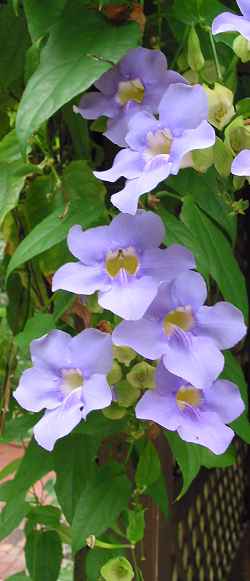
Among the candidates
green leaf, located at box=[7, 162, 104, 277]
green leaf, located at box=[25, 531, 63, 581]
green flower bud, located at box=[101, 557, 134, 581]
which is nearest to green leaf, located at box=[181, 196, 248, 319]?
green leaf, located at box=[7, 162, 104, 277]

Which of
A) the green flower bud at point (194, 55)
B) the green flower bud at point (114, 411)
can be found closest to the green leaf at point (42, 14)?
the green flower bud at point (194, 55)

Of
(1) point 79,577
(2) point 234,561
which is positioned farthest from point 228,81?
(2) point 234,561

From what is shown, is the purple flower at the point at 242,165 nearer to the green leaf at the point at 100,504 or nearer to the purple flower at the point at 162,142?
the purple flower at the point at 162,142

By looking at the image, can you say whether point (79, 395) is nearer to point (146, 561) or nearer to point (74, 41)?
point (74, 41)

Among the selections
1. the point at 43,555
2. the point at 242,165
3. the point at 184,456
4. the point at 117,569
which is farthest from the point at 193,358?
the point at 43,555

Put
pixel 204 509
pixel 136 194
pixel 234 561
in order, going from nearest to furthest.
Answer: pixel 136 194, pixel 204 509, pixel 234 561
